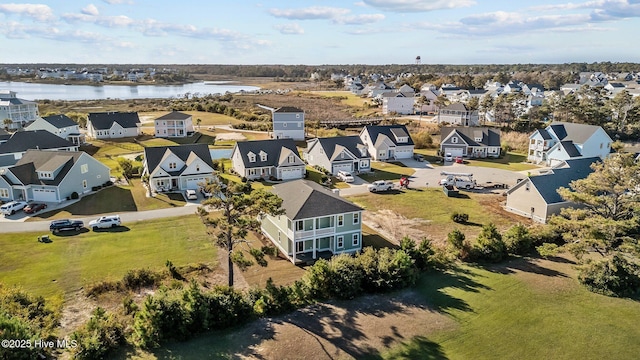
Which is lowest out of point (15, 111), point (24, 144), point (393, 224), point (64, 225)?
point (393, 224)

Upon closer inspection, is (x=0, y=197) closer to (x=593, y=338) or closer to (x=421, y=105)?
(x=593, y=338)

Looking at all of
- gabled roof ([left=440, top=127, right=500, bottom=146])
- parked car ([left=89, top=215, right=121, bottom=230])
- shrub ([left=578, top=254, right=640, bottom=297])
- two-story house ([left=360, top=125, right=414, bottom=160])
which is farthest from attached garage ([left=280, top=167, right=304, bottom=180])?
shrub ([left=578, top=254, right=640, bottom=297])

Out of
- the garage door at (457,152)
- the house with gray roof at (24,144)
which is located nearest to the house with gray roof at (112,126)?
the house with gray roof at (24,144)

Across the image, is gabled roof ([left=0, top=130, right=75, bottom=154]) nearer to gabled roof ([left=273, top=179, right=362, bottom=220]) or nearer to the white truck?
gabled roof ([left=273, top=179, right=362, bottom=220])

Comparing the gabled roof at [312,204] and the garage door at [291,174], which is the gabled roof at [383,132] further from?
the gabled roof at [312,204]

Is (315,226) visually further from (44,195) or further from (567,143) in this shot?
(567,143)

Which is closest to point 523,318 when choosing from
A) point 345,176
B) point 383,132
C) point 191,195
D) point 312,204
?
point 312,204
